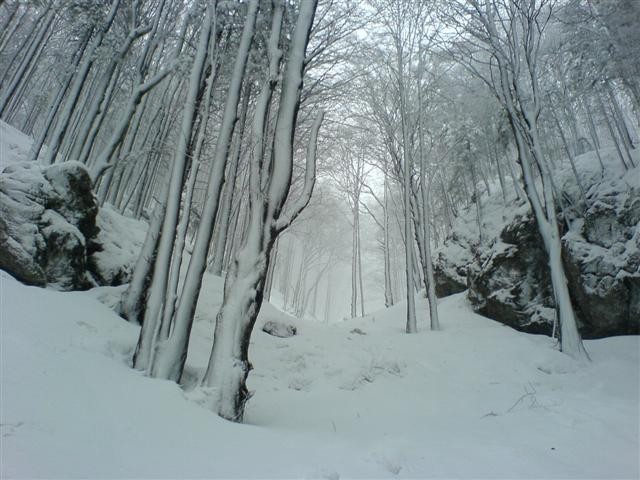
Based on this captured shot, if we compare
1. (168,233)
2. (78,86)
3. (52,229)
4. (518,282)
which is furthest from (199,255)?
(518,282)

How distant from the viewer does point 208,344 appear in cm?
565

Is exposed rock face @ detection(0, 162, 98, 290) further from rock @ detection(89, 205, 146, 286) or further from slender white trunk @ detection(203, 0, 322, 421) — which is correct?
slender white trunk @ detection(203, 0, 322, 421)

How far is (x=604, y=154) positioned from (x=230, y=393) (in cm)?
1072

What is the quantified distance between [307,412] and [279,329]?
3645 mm

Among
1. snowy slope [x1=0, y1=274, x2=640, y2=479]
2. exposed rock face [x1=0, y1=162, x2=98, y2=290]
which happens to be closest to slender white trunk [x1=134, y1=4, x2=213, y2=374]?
snowy slope [x1=0, y1=274, x2=640, y2=479]

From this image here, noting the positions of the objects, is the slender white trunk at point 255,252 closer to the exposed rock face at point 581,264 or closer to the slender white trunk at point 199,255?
the slender white trunk at point 199,255

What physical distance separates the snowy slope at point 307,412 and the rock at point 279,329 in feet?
3.56

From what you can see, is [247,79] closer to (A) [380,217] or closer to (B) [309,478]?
(B) [309,478]

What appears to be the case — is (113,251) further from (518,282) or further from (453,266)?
(453,266)

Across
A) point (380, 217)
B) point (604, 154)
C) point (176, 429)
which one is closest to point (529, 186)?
point (604, 154)

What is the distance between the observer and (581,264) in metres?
6.91

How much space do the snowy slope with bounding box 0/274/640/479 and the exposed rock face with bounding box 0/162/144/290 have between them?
405 mm

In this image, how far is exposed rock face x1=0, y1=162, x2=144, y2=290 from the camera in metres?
4.04

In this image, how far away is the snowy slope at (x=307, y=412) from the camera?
160 cm
